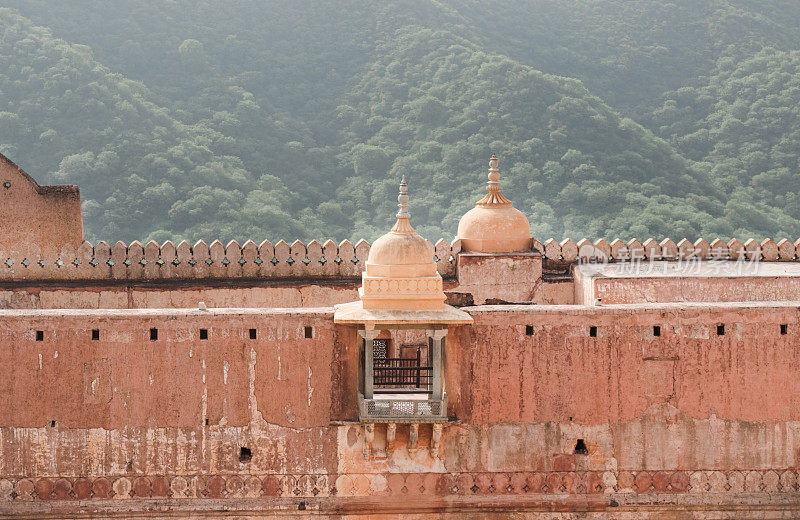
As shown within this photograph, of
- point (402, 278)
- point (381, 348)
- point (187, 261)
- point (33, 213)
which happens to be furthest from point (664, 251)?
point (33, 213)

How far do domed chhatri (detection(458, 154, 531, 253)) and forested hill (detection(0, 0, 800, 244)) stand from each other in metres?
17.2

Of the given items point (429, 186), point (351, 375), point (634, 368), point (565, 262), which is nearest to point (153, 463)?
point (351, 375)

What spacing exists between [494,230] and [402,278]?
3495mm

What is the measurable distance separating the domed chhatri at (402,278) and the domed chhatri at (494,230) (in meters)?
3.09

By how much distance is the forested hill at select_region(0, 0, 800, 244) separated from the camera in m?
34.2

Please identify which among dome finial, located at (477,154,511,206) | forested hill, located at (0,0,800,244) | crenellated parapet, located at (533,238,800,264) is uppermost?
forested hill, located at (0,0,800,244)

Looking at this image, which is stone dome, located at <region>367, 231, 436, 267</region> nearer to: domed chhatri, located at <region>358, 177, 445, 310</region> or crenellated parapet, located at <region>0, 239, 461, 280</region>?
domed chhatri, located at <region>358, 177, 445, 310</region>

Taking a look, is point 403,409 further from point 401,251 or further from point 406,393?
point 401,251

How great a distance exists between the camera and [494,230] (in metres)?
15.1

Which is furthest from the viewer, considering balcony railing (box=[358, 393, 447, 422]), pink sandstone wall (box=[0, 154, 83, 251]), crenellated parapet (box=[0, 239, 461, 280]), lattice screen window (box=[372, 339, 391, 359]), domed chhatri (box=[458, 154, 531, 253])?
domed chhatri (box=[458, 154, 531, 253])

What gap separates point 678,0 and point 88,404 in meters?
43.5

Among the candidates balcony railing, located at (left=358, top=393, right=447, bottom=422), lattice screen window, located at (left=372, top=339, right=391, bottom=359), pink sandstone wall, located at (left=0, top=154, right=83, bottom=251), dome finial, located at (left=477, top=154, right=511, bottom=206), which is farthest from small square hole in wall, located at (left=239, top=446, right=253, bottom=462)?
dome finial, located at (left=477, top=154, right=511, bottom=206)

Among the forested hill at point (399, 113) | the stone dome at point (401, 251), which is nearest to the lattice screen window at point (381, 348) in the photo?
the stone dome at point (401, 251)

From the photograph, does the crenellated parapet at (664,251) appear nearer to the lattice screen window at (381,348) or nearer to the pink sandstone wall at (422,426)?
the lattice screen window at (381,348)
